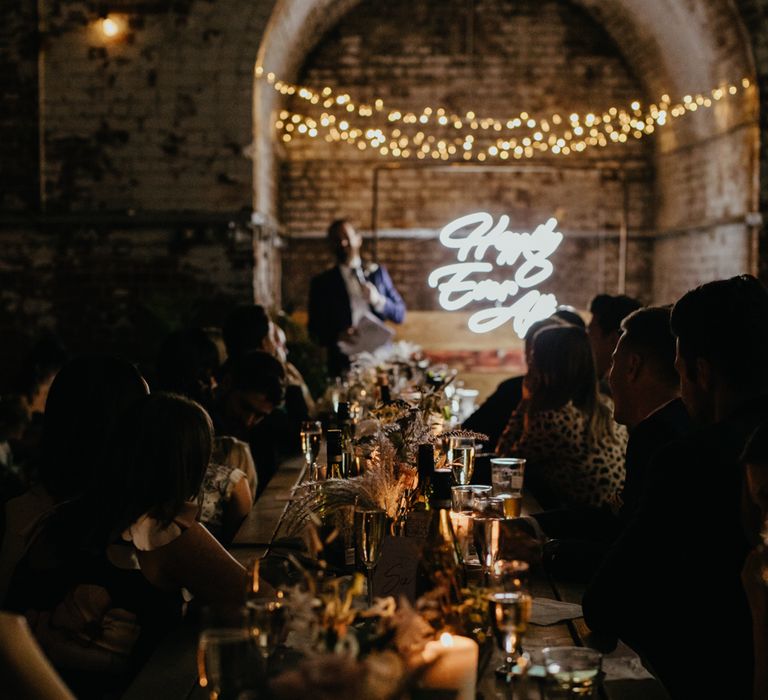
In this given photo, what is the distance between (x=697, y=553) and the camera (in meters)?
2.04

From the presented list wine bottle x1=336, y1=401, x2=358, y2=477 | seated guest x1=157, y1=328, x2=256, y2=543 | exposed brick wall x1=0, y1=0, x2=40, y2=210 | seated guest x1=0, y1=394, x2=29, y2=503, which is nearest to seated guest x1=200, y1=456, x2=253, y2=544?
seated guest x1=157, y1=328, x2=256, y2=543

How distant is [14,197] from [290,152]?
3.42 metres

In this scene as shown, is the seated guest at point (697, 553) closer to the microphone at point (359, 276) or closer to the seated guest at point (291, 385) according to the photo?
the seated guest at point (291, 385)

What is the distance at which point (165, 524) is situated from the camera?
219 centimetres

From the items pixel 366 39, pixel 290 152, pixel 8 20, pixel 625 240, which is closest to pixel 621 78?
pixel 625 240

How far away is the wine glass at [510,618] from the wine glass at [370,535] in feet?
1.38

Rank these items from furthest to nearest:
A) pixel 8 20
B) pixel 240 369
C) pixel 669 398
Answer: pixel 8 20
pixel 240 369
pixel 669 398

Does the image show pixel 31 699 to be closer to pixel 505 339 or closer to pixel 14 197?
pixel 14 197

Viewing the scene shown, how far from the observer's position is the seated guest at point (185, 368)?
4.13 meters

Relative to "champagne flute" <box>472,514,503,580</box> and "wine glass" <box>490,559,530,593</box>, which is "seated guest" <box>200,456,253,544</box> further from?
"wine glass" <box>490,559,530,593</box>

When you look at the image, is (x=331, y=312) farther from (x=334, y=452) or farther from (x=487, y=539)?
(x=487, y=539)

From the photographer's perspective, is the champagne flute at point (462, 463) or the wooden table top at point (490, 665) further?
the champagne flute at point (462, 463)

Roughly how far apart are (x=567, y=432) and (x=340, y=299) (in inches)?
153

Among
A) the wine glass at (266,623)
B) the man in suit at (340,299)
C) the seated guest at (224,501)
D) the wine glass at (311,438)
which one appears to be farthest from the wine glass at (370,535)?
the man in suit at (340,299)
